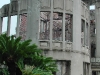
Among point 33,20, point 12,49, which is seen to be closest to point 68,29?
point 33,20

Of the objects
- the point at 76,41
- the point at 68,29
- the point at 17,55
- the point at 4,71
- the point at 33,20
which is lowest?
the point at 4,71

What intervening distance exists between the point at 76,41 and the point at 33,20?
12.6 ft

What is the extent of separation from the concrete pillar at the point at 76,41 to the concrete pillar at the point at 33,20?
303 cm

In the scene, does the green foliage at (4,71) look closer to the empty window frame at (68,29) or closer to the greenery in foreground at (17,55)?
the greenery in foreground at (17,55)

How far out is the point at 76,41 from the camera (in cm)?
2048

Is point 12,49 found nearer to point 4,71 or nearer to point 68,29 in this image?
point 4,71

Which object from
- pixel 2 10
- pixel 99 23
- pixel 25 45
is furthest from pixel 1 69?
pixel 99 23

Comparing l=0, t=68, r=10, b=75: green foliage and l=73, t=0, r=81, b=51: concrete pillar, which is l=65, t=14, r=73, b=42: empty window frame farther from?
l=0, t=68, r=10, b=75: green foliage

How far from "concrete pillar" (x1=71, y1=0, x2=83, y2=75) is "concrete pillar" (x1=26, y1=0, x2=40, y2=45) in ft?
9.93

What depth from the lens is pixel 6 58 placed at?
50.0ft

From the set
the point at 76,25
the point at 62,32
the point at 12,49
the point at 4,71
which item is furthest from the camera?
the point at 76,25

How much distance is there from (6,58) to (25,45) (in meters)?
1.37

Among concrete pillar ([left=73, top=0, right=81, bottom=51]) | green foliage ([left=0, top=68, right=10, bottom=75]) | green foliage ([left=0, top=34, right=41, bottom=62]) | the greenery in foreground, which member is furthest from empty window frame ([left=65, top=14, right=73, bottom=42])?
green foliage ([left=0, top=68, right=10, bottom=75])

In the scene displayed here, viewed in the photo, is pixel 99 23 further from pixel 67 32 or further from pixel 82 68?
pixel 82 68
